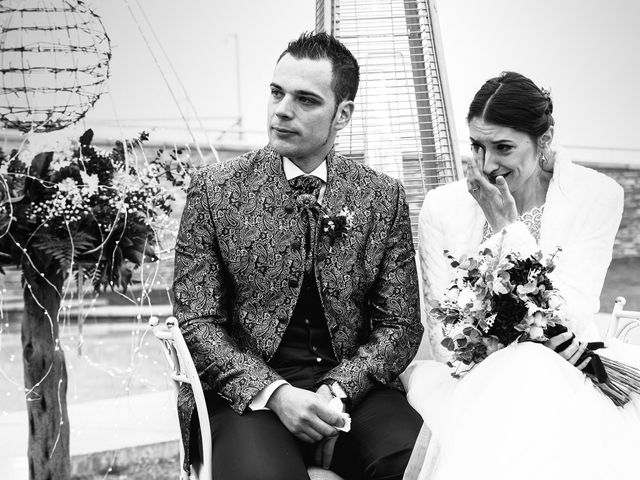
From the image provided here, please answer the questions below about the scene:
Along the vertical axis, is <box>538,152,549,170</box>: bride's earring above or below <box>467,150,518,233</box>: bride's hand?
above

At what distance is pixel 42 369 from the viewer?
3.01 m

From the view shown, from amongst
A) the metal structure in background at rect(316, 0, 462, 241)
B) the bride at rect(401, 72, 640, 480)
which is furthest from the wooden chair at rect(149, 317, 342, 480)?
the metal structure in background at rect(316, 0, 462, 241)

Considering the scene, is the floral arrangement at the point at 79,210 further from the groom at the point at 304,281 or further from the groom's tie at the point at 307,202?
the groom's tie at the point at 307,202

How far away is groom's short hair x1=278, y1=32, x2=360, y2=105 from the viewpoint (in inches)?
92.0

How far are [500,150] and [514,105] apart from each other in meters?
0.14

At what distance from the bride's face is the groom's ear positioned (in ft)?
1.27

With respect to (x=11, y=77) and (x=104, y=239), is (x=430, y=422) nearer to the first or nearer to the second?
(x=104, y=239)

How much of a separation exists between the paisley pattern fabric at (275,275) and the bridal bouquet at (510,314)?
0.76ft

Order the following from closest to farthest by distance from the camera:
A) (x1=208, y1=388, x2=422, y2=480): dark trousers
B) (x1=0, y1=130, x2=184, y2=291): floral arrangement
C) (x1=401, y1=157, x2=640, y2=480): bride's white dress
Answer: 1. (x1=401, y1=157, x2=640, y2=480): bride's white dress
2. (x1=208, y1=388, x2=422, y2=480): dark trousers
3. (x1=0, y1=130, x2=184, y2=291): floral arrangement

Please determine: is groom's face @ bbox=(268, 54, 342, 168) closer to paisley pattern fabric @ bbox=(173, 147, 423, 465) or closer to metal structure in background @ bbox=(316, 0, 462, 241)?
paisley pattern fabric @ bbox=(173, 147, 423, 465)

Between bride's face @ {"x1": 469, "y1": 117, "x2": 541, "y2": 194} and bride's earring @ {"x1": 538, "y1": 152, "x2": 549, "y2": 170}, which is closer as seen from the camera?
bride's face @ {"x1": 469, "y1": 117, "x2": 541, "y2": 194}

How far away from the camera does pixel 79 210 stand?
2904mm

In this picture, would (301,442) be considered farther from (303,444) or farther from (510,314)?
(510,314)

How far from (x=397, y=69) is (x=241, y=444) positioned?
1.87 meters
